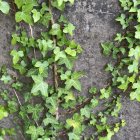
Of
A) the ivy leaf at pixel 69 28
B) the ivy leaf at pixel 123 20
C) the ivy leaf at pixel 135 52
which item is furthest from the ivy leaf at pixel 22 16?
the ivy leaf at pixel 135 52

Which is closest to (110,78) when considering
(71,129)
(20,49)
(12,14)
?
(71,129)

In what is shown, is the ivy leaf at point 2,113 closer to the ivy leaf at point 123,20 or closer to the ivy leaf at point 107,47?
the ivy leaf at point 107,47

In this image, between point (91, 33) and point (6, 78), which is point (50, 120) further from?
point (91, 33)

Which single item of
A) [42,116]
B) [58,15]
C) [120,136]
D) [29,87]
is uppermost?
[58,15]

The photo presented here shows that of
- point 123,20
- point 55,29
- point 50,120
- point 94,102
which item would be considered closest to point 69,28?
point 55,29

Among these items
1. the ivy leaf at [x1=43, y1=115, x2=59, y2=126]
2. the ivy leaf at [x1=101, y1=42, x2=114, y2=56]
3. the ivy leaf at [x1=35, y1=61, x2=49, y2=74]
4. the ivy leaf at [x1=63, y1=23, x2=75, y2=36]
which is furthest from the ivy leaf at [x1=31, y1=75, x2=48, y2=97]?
the ivy leaf at [x1=101, y1=42, x2=114, y2=56]

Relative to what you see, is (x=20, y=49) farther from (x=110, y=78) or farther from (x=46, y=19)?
(x=110, y=78)
